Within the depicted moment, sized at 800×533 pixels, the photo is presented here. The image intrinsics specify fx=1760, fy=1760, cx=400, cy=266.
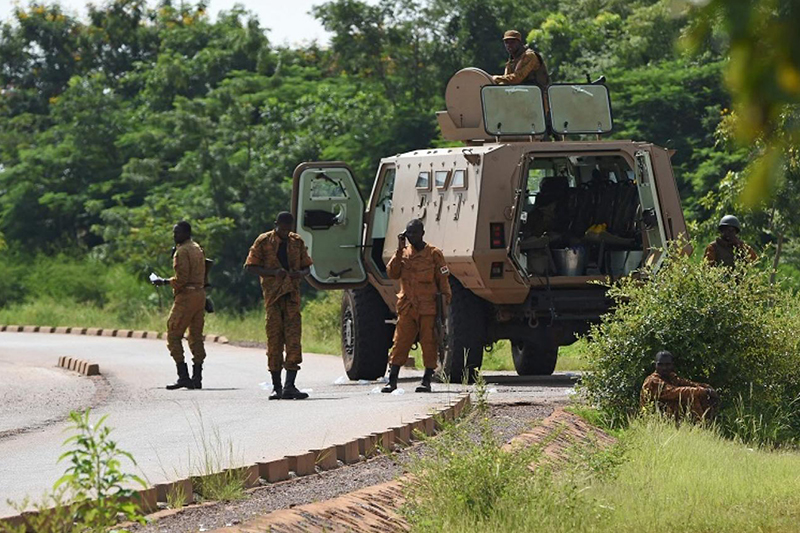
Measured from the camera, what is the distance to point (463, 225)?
18.4 metres

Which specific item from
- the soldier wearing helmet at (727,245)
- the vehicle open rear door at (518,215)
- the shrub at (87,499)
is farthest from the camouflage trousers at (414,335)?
the shrub at (87,499)

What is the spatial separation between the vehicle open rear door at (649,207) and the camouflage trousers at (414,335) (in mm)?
2566

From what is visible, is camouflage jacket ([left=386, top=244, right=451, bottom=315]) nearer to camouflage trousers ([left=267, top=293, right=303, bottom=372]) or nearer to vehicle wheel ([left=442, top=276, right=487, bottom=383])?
camouflage trousers ([left=267, top=293, right=303, bottom=372])

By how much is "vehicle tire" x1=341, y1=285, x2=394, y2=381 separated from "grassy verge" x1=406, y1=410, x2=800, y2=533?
29.9 ft

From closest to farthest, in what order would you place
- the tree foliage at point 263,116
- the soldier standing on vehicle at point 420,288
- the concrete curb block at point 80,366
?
1. the soldier standing on vehicle at point 420,288
2. the concrete curb block at point 80,366
3. the tree foliage at point 263,116

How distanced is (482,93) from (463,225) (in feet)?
4.95

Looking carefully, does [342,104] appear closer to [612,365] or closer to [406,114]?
[406,114]

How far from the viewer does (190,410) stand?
15.7m

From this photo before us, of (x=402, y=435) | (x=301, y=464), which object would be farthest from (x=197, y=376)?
(x=301, y=464)

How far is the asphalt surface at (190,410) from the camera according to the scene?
37.2ft

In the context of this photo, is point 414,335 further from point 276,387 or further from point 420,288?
point 276,387

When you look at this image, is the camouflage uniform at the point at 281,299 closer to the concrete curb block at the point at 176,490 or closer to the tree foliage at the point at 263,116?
the concrete curb block at the point at 176,490

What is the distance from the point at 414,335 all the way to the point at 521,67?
149 inches

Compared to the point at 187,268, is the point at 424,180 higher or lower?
higher
